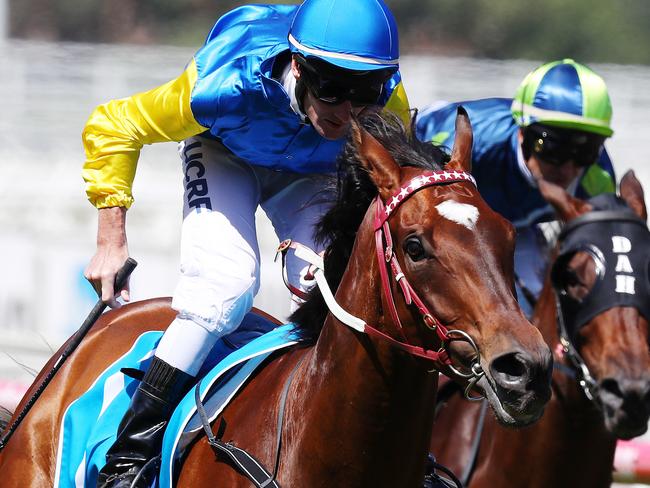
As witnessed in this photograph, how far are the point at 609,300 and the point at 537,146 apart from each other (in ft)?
4.45

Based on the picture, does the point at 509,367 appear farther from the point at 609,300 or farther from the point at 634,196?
the point at 634,196

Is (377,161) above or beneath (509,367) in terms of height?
above

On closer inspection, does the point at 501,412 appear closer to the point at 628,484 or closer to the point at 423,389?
the point at 423,389

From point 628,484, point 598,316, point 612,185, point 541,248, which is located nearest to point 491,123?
point 612,185

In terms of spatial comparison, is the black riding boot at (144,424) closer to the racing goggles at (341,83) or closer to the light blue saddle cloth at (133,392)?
the light blue saddle cloth at (133,392)

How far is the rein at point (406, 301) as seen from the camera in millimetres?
2879

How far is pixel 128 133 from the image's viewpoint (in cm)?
396

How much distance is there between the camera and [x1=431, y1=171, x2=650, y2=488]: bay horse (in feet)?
13.7

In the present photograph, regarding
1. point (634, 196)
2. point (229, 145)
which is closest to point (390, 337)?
point (229, 145)

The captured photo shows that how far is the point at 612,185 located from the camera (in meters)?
5.81

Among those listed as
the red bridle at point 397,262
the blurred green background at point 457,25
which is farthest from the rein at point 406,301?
the blurred green background at point 457,25

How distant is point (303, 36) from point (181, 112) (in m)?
0.53

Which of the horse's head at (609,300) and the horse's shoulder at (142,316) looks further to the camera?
the horse's shoulder at (142,316)

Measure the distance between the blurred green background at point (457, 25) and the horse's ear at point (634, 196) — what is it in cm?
2117
